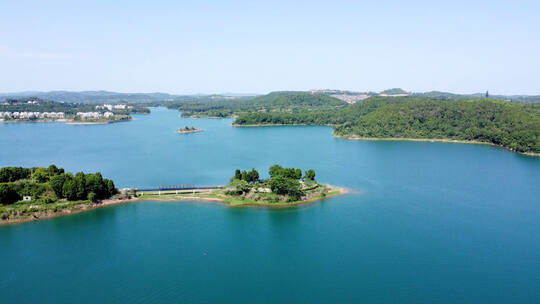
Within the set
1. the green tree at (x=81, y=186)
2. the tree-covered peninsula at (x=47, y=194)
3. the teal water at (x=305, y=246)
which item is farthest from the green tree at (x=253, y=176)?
the green tree at (x=81, y=186)

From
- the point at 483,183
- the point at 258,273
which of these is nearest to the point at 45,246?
the point at 258,273

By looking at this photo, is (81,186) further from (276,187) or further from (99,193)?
(276,187)

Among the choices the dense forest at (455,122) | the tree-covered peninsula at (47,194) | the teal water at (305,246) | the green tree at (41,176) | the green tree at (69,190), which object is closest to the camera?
the teal water at (305,246)

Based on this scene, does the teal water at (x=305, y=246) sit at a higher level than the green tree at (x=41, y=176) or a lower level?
lower

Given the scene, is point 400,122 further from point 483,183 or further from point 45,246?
point 45,246

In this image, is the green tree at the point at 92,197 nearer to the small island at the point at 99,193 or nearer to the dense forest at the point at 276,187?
the small island at the point at 99,193

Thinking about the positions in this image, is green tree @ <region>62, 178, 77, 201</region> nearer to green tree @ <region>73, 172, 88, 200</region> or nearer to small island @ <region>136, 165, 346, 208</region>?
green tree @ <region>73, 172, 88, 200</region>
